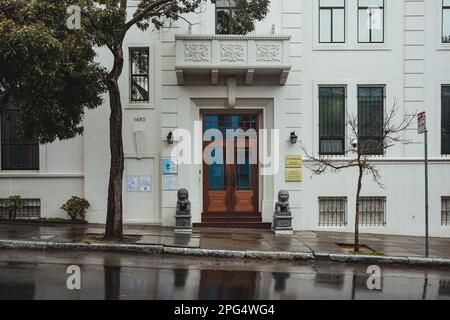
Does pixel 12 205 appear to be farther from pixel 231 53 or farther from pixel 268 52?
pixel 268 52

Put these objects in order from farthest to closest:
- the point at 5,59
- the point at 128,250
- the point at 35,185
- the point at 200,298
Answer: the point at 35,185, the point at 128,250, the point at 5,59, the point at 200,298

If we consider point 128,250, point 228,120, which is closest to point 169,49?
Result: point 228,120

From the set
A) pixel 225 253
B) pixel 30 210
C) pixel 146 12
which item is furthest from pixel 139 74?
pixel 225 253

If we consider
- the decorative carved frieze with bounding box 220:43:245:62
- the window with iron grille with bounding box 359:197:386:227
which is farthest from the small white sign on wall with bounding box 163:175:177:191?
the window with iron grille with bounding box 359:197:386:227

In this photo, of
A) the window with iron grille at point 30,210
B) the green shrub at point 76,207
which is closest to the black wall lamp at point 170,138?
the green shrub at point 76,207

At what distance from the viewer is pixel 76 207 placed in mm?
14844

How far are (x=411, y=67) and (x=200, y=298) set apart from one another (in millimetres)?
12092

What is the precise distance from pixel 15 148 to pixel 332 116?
Answer: 10.9 m

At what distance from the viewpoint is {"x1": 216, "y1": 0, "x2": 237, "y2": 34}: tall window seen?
15391 mm

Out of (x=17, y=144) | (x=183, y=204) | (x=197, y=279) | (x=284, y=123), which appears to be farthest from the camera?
(x=17, y=144)

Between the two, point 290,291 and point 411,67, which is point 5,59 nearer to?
point 290,291

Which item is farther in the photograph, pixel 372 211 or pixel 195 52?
pixel 372 211

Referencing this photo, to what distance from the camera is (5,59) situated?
9.80m

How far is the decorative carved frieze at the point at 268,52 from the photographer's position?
14.5 metres
